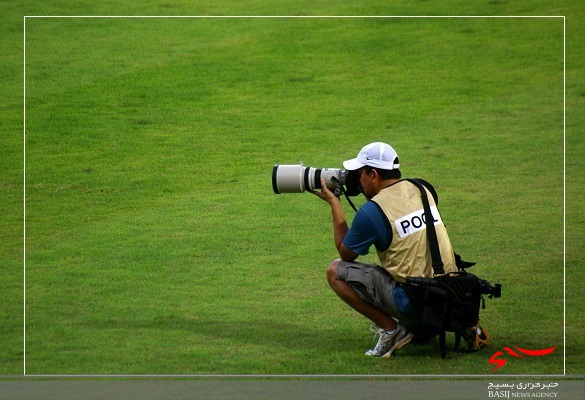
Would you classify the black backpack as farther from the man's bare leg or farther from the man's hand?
the man's hand

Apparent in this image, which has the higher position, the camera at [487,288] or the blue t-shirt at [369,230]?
the blue t-shirt at [369,230]

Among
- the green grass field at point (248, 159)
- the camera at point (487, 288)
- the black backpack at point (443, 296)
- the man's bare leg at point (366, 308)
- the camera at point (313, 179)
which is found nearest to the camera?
the black backpack at point (443, 296)

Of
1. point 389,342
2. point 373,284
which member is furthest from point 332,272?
point 389,342

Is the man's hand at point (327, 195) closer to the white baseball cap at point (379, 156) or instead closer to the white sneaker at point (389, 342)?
the white baseball cap at point (379, 156)

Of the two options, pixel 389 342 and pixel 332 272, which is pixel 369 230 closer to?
pixel 332 272

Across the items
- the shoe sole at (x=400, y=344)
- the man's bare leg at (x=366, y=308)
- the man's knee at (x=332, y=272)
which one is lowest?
the shoe sole at (x=400, y=344)

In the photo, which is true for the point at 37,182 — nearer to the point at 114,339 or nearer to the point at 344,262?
the point at 114,339

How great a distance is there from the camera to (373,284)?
16.4 feet

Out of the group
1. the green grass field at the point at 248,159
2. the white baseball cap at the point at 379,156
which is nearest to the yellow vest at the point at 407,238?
the white baseball cap at the point at 379,156

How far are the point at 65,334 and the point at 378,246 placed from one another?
5.81ft

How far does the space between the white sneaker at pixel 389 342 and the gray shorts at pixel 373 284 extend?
2.7 inches

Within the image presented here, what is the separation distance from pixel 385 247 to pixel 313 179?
553mm

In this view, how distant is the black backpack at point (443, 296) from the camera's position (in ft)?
15.7

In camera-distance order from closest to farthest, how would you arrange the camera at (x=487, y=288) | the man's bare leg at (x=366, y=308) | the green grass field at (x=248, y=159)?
1. the camera at (x=487, y=288)
2. the man's bare leg at (x=366, y=308)
3. the green grass field at (x=248, y=159)
